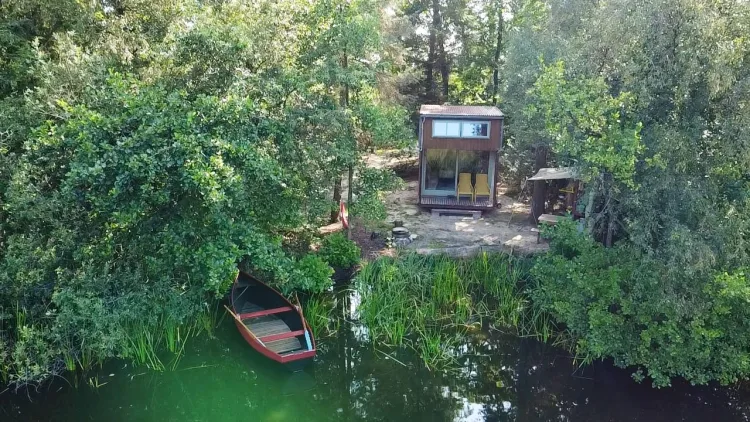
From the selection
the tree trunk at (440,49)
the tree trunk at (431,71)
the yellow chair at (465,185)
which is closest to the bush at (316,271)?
the yellow chair at (465,185)

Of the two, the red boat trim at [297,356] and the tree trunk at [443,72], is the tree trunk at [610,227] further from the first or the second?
the tree trunk at [443,72]

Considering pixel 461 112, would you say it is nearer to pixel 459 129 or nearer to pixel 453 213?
pixel 459 129

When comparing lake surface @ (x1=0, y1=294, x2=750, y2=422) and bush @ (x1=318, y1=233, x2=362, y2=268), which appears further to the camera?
bush @ (x1=318, y1=233, x2=362, y2=268)

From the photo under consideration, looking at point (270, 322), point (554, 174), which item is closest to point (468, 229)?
point (554, 174)

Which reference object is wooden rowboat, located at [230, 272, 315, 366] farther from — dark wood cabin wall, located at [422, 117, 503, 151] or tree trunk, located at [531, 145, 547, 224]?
tree trunk, located at [531, 145, 547, 224]

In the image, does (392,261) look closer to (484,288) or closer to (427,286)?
(427,286)

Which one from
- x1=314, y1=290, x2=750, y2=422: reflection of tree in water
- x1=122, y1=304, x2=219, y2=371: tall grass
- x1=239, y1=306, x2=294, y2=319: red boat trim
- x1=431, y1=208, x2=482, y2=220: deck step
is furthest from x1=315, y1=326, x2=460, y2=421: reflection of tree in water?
x1=431, y1=208, x2=482, y2=220: deck step

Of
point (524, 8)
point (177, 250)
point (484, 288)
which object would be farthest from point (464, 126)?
point (177, 250)
